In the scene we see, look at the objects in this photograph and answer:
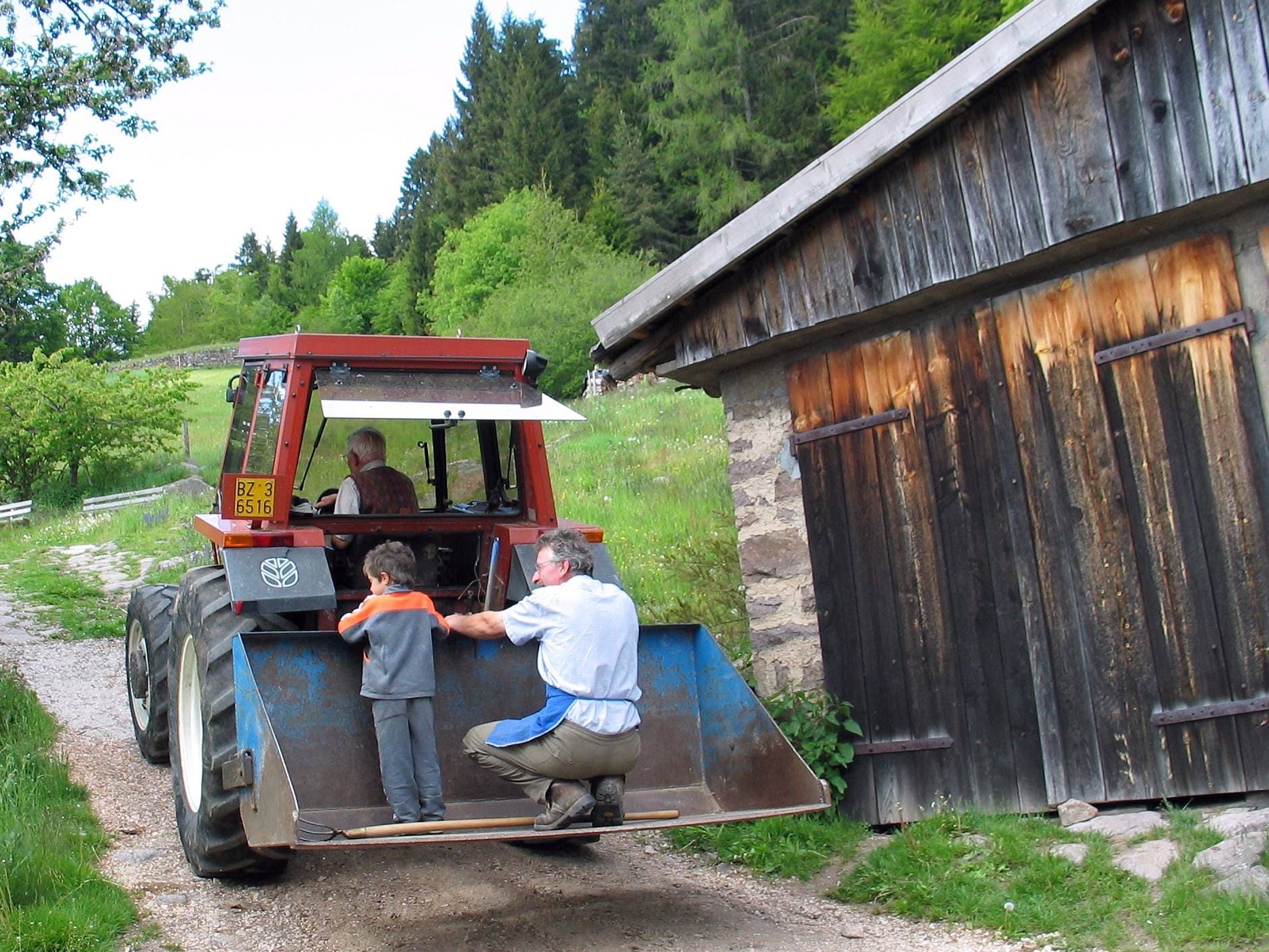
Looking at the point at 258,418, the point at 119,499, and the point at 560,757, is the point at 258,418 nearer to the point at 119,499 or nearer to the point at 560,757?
the point at 560,757

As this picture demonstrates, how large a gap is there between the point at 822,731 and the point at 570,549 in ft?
7.33

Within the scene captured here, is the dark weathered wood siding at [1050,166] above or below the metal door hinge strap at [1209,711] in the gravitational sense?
above

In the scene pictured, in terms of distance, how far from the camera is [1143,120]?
5.12m

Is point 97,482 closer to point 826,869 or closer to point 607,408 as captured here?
point 607,408

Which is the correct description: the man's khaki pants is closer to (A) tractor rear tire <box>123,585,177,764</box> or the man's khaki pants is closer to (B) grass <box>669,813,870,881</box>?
(B) grass <box>669,813,870,881</box>

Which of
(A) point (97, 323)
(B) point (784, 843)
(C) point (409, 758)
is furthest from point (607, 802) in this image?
(A) point (97, 323)

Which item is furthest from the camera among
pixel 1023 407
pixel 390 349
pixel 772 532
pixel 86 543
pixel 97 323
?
pixel 97 323

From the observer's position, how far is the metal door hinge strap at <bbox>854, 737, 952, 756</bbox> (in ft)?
19.9

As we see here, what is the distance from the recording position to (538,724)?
4543 millimetres

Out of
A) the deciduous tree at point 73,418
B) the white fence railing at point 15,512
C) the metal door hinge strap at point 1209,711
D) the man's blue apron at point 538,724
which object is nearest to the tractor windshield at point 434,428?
the man's blue apron at point 538,724

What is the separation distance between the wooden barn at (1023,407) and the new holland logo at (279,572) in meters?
2.45

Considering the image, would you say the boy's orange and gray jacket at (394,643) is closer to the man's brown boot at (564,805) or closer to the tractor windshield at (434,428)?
the man's brown boot at (564,805)

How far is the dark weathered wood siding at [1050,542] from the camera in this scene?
5094 millimetres

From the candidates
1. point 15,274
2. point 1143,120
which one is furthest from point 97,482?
point 1143,120
